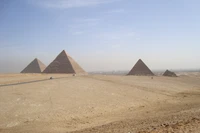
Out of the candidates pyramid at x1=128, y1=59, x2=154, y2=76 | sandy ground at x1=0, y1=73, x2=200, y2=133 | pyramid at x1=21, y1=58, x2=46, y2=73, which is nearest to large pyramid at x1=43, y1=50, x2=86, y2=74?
pyramid at x1=21, y1=58, x2=46, y2=73

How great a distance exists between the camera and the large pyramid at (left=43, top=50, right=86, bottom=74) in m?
47.4

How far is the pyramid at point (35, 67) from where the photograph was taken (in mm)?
54963

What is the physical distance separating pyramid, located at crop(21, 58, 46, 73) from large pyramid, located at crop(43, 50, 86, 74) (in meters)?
6.20

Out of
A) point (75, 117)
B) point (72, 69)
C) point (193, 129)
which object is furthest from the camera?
point (72, 69)

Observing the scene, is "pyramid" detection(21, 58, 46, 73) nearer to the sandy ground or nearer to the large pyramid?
the large pyramid

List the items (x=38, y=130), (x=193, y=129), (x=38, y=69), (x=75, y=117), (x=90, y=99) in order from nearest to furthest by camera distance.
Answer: (x=193, y=129)
(x=38, y=130)
(x=75, y=117)
(x=90, y=99)
(x=38, y=69)

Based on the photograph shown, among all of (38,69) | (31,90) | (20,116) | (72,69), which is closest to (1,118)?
(20,116)

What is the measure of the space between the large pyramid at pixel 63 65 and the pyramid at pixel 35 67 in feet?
20.4

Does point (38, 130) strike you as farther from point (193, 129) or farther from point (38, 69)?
point (38, 69)

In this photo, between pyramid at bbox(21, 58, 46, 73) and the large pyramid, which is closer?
the large pyramid

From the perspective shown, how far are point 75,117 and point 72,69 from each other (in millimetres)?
36972

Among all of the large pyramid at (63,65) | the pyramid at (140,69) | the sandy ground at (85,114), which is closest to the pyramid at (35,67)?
the large pyramid at (63,65)

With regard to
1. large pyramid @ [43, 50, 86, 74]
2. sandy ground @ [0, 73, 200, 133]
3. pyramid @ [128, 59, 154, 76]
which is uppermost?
large pyramid @ [43, 50, 86, 74]

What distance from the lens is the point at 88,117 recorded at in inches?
402
